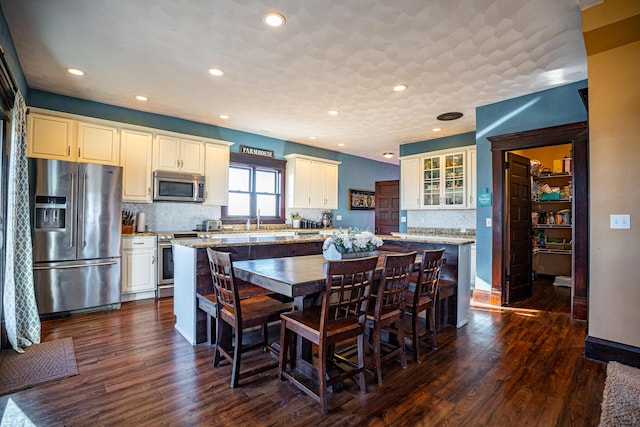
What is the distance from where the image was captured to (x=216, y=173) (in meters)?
5.32

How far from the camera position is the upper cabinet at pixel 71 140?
12.7ft

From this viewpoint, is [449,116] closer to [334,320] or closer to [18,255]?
[334,320]

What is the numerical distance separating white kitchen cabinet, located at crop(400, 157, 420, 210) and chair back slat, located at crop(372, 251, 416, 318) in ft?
13.0

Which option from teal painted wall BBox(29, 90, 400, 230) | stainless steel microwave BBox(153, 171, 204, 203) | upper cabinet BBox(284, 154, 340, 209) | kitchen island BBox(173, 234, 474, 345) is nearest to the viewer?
kitchen island BBox(173, 234, 474, 345)

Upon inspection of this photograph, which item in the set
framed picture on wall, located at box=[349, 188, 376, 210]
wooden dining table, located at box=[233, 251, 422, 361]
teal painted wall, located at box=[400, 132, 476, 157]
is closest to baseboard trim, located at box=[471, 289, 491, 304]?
wooden dining table, located at box=[233, 251, 422, 361]

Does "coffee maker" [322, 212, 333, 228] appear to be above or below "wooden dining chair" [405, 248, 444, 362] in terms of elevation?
above

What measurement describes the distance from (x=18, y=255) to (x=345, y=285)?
3039mm

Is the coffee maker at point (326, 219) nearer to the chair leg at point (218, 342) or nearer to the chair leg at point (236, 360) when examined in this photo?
the chair leg at point (218, 342)

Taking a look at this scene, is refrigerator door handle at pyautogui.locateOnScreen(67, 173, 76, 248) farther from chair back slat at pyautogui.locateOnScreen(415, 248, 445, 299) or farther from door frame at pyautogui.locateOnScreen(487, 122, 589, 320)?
door frame at pyautogui.locateOnScreen(487, 122, 589, 320)

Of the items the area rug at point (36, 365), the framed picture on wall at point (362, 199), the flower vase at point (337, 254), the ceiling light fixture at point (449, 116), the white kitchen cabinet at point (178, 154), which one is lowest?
the area rug at point (36, 365)

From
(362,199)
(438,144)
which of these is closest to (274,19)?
(438,144)

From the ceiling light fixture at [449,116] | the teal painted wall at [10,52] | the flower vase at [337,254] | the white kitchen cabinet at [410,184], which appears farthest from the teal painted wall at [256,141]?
the flower vase at [337,254]

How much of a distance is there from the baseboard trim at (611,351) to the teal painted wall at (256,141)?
5.33 meters

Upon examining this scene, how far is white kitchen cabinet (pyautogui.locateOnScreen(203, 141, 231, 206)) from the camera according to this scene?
17.2 feet
